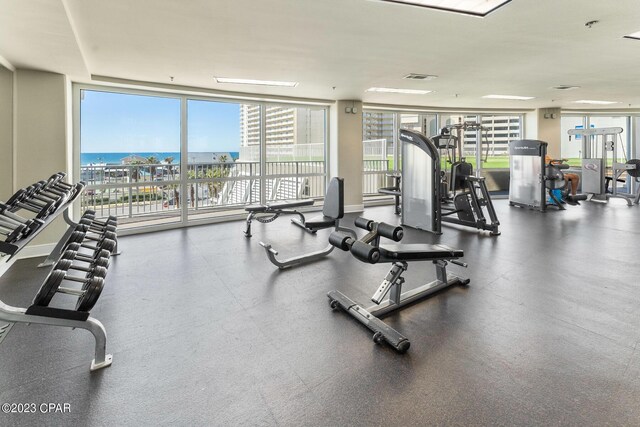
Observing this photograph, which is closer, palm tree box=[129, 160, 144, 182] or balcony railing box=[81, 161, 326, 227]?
balcony railing box=[81, 161, 326, 227]

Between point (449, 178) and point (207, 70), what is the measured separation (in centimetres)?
402

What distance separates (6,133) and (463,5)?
4.94 meters

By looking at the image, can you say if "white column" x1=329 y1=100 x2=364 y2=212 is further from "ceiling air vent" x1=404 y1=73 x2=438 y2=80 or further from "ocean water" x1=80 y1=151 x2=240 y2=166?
"ocean water" x1=80 y1=151 x2=240 y2=166

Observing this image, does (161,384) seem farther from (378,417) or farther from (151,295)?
(151,295)

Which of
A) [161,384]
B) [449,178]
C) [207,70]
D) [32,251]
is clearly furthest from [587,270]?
[32,251]

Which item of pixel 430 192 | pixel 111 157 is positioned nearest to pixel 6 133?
pixel 111 157

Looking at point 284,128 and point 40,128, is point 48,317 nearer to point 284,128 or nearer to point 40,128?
point 40,128

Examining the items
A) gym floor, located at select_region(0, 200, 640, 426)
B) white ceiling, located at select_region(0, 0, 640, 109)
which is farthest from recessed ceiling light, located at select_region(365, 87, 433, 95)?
gym floor, located at select_region(0, 200, 640, 426)

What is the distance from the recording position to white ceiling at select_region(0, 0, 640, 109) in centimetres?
288

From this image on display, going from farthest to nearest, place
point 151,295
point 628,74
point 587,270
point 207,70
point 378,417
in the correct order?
point 628,74
point 207,70
point 587,270
point 151,295
point 378,417

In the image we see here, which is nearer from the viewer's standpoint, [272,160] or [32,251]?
[32,251]

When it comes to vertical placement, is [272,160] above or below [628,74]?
below

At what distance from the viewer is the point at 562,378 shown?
5.83 ft

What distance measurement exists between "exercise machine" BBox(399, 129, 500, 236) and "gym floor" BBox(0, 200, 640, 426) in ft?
5.47
